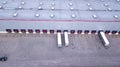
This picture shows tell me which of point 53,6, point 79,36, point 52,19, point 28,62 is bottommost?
point 28,62

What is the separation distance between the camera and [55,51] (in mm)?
44594

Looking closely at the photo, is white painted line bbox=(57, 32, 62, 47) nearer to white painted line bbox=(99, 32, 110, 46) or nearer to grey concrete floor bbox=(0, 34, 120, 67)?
grey concrete floor bbox=(0, 34, 120, 67)

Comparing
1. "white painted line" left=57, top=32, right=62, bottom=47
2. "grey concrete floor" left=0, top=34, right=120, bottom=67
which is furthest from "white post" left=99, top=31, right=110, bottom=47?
"white painted line" left=57, top=32, right=62, bottom=47

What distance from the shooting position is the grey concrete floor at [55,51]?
1615 inches

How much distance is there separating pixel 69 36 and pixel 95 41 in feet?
28.2

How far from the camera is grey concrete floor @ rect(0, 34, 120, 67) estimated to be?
41.0m

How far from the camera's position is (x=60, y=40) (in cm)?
4656

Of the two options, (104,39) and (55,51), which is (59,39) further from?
(104,39)

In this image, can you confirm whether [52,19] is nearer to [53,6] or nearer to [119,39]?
[53,6]

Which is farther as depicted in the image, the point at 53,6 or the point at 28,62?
the point at 53,6

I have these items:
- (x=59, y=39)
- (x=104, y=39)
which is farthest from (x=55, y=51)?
(x=104, y=39)

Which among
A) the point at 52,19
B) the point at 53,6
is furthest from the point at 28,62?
the point at 53,6

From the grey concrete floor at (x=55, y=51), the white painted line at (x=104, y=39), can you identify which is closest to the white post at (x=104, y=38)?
the white painted line at (x=104, y=39)

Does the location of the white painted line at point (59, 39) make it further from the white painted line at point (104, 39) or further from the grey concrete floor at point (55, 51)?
the white painted line at point (104, 39)
